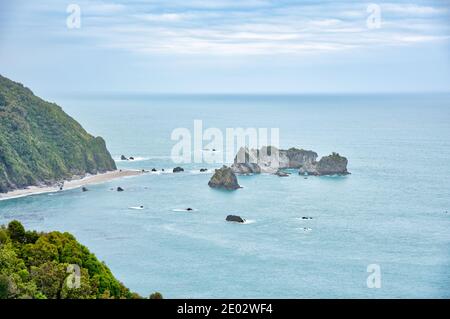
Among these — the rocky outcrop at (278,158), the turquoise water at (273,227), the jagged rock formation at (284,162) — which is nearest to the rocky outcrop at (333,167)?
the jagged rock formation at (284,162)

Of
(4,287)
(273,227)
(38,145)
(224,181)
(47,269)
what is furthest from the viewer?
(38,145)

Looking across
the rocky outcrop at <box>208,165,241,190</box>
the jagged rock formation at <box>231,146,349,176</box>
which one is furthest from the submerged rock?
the rocky outcrop at <box>208,165,241,190</box>

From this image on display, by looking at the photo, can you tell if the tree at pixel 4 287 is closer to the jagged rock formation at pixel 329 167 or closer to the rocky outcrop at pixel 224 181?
the rocky outcrop at pixel 224 181

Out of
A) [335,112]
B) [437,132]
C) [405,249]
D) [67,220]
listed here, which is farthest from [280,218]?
[335,112]

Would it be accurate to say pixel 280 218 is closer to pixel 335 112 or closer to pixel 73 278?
pixel 73 278

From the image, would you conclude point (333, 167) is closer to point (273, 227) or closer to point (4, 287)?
point (273, 227)

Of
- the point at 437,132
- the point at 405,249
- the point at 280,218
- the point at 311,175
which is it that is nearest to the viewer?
the point at 405,249

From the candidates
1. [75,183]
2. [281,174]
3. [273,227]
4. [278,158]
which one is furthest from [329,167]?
[75,183]
